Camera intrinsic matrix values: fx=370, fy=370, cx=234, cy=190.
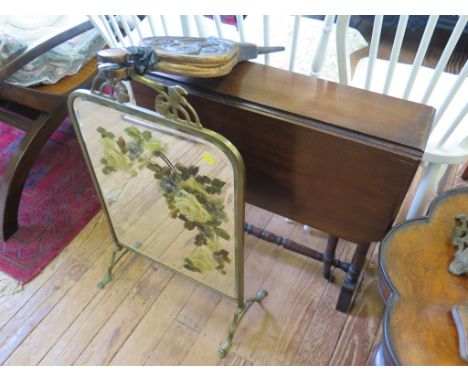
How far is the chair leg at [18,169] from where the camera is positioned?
1.40 meters

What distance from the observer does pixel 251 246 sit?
1.42 meters

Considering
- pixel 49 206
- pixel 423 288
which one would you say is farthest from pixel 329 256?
pixel 49 206

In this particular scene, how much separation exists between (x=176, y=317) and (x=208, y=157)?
701 mm

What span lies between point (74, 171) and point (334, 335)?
4.23ft

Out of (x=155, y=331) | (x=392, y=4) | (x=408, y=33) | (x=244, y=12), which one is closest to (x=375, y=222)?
(x=392, y=4)

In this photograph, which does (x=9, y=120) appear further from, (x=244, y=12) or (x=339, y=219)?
(x=339, y=219)

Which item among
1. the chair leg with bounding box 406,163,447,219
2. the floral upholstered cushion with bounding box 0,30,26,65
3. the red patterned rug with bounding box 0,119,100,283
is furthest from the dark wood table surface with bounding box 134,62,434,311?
the red patterned rug with bounding box 0,119,100,283

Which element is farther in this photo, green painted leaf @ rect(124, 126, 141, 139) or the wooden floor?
the wooden floor

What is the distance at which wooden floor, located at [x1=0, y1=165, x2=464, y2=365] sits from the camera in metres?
1.16

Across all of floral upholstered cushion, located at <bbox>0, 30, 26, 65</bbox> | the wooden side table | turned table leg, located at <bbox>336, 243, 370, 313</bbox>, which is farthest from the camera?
floral upholstered cushion, located at <bbox>0, 30, 26, 65</bbox>

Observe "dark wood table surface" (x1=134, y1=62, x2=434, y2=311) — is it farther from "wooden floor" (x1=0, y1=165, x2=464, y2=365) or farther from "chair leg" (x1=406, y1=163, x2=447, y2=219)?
"wooden floor" (x1=0, y1=165, x2=464, y2=365)

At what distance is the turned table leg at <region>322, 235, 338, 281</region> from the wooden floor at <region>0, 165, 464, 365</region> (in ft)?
0.13

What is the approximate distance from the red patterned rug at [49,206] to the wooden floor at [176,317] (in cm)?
8

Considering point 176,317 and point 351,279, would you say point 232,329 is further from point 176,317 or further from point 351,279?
point 351,279
